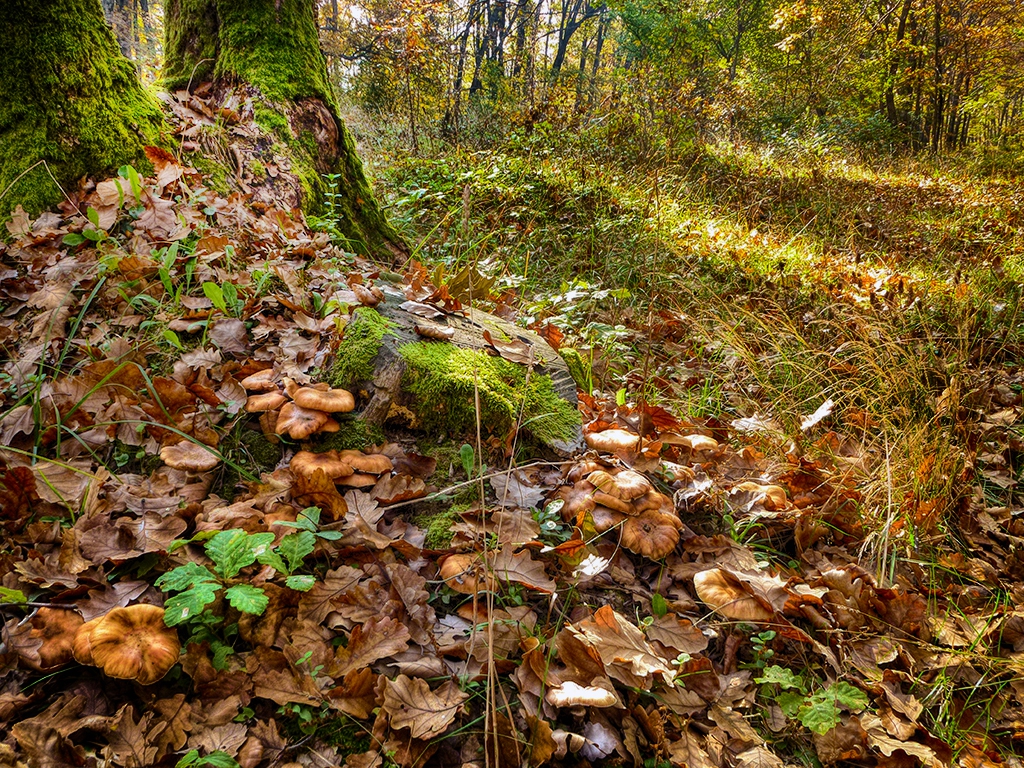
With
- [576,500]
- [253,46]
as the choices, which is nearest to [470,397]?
[576,500]

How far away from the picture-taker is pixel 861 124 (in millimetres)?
17859

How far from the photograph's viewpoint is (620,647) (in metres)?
1.60

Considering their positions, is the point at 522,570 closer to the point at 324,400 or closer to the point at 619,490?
the point at 619,490

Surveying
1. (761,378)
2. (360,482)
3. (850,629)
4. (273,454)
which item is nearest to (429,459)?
(360,482)

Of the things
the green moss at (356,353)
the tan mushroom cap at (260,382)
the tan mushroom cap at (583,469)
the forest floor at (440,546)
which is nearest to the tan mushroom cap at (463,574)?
the forest floor at (440,546)

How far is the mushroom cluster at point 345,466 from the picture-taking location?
1.89 meters

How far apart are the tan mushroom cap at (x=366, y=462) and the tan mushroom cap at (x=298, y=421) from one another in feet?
0.47

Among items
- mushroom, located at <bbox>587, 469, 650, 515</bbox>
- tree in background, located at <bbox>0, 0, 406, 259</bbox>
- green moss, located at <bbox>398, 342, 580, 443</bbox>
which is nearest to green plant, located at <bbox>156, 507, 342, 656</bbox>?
green moss, located at <bbox>398, 342, 580, 443</bbox>

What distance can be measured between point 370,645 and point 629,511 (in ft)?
3.28

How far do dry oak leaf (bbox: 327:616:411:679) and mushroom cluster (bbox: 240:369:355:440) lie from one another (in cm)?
76

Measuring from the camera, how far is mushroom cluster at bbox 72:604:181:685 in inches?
49.8

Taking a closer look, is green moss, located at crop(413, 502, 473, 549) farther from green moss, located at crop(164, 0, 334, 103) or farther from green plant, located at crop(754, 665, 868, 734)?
green moss, located at crop(164, 0, 334, 103)

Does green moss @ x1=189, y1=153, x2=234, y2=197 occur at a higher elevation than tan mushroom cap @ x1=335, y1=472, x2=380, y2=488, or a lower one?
higher

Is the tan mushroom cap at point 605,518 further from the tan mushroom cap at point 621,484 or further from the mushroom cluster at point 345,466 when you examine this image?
the mushroom cluster at point 345,466
